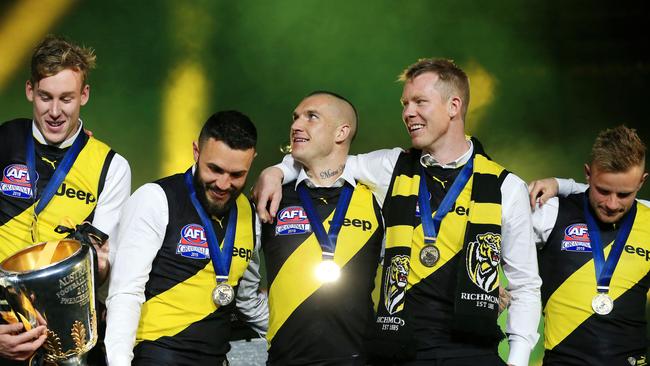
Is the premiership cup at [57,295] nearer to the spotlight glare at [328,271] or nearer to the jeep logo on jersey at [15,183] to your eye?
the jeep logo on jersey at [15,183]

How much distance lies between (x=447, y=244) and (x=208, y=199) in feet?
3.03

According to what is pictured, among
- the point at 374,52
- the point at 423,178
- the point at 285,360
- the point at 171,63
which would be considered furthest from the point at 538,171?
the point at 285,360

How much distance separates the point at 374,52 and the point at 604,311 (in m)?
3.46

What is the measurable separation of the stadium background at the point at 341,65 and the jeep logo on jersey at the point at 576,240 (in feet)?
9.94

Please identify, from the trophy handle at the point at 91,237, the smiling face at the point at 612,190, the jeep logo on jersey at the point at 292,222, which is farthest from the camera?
the smiling face at the point at 612,190

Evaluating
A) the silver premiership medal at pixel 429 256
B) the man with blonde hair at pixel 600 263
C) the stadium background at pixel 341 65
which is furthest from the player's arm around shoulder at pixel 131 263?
the stadium background at pixel 341 65

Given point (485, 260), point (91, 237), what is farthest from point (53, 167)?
point (485, 260)

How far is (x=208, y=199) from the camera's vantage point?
129 inches

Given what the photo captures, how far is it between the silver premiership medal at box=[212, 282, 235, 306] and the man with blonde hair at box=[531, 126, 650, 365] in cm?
135

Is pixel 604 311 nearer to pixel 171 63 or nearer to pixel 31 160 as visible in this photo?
pixel 31 160

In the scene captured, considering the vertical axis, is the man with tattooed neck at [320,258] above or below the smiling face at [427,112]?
below

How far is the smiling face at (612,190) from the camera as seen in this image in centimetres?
362

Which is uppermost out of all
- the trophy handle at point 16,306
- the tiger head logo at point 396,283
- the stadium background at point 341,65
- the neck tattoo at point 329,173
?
the stadium background at point 341,65

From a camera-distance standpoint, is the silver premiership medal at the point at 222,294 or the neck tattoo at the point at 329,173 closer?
the silver premiership medal at the point at 222,294
